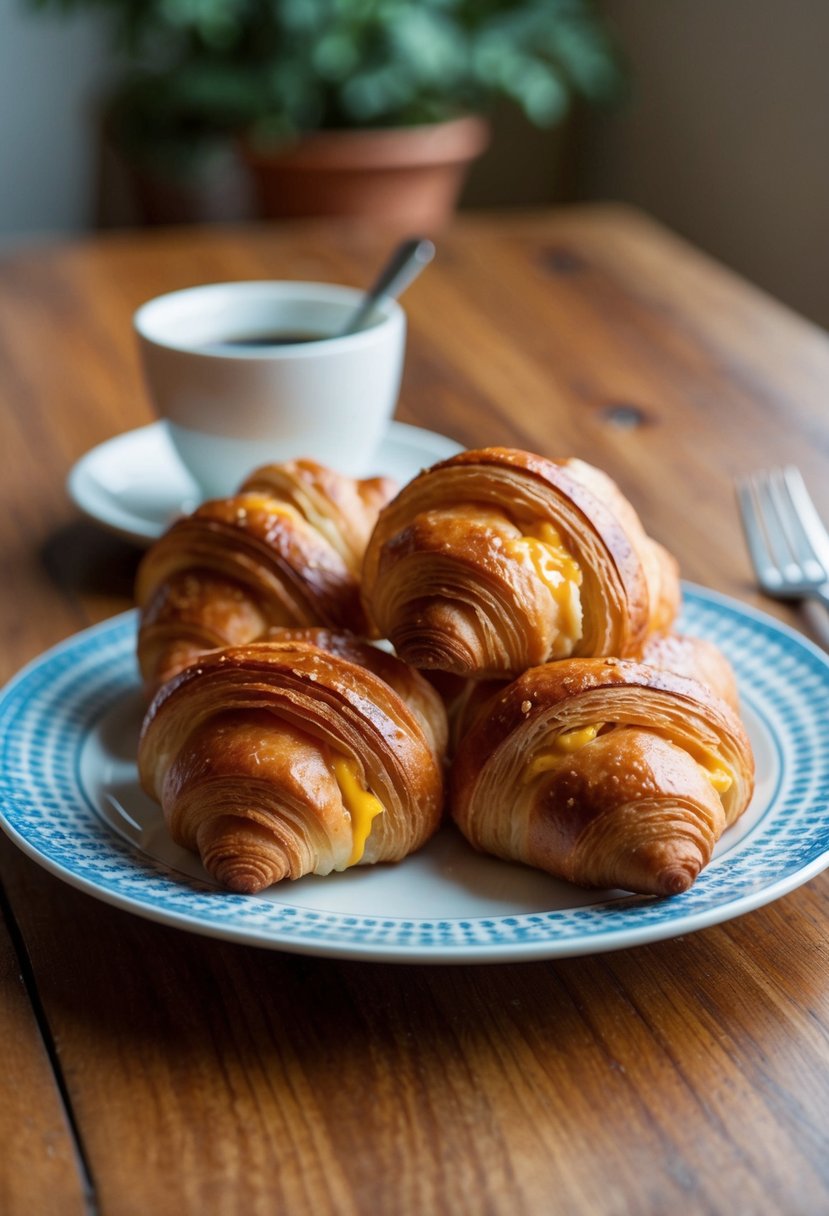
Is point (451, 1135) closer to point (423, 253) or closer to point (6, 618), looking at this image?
point (6, 618)

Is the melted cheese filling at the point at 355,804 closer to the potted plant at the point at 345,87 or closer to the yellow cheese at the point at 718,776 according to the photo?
the yellow cheese at the point at 718,776

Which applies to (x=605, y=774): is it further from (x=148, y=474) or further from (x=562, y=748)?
(x=148, y=474)

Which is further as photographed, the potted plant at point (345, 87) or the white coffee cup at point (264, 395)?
the potted plant at point (345, 87)

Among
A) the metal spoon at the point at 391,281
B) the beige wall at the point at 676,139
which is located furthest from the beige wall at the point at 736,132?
the metal spoon at the point at 391,281

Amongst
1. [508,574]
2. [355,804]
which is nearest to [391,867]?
[355,804]

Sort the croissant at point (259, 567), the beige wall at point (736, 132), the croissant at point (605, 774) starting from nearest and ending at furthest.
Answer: the croissant at point (605, 774), the croissant at point (259, 567), the beige wall at point (736, 132)
